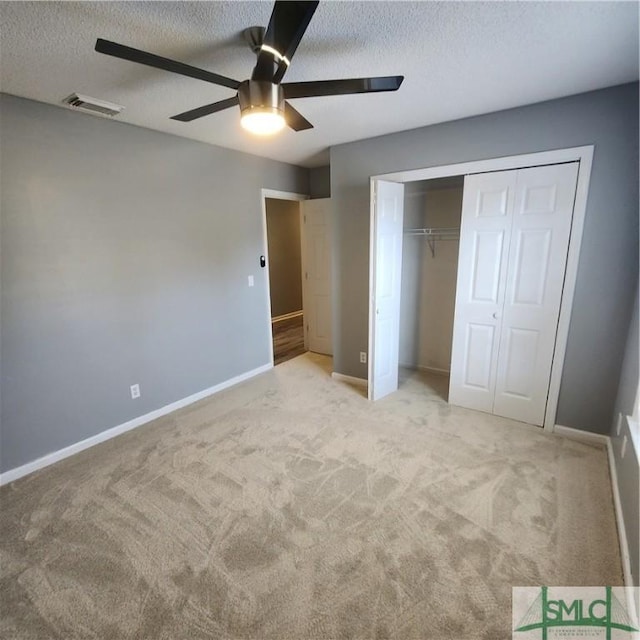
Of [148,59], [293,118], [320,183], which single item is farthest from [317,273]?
[148,59]

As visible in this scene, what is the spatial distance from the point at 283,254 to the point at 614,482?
5.52 m

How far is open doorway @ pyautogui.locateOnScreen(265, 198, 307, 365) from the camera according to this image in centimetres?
622

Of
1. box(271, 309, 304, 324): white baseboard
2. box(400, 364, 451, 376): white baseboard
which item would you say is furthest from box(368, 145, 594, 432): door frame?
box(271, 309, 304, 324): white baseboard

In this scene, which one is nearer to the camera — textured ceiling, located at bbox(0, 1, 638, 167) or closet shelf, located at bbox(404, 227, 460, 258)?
textured ceiling, located at bbox(0, 1, 638, 167)

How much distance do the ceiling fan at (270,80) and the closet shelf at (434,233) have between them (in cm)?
236

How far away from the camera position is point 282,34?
1.23m

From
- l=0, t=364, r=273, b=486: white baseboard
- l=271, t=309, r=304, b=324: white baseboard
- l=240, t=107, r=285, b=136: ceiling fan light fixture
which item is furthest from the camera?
l=271, t=309, r=304, b=324: white baseboard

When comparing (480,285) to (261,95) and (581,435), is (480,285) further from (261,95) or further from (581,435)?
(261,95)

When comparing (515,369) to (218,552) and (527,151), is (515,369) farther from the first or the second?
(218,552)

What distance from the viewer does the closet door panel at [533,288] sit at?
246 centimetres

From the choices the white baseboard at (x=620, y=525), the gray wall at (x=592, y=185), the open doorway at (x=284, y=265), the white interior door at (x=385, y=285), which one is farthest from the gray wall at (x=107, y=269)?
the white baseboard at (x=620, y=525)

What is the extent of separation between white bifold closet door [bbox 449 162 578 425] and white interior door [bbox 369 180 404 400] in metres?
0.58

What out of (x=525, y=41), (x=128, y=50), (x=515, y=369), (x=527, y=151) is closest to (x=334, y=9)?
(x=128, y=50)

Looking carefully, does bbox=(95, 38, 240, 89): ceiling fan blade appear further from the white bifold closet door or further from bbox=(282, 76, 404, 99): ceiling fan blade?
→ the white bifold closet door
